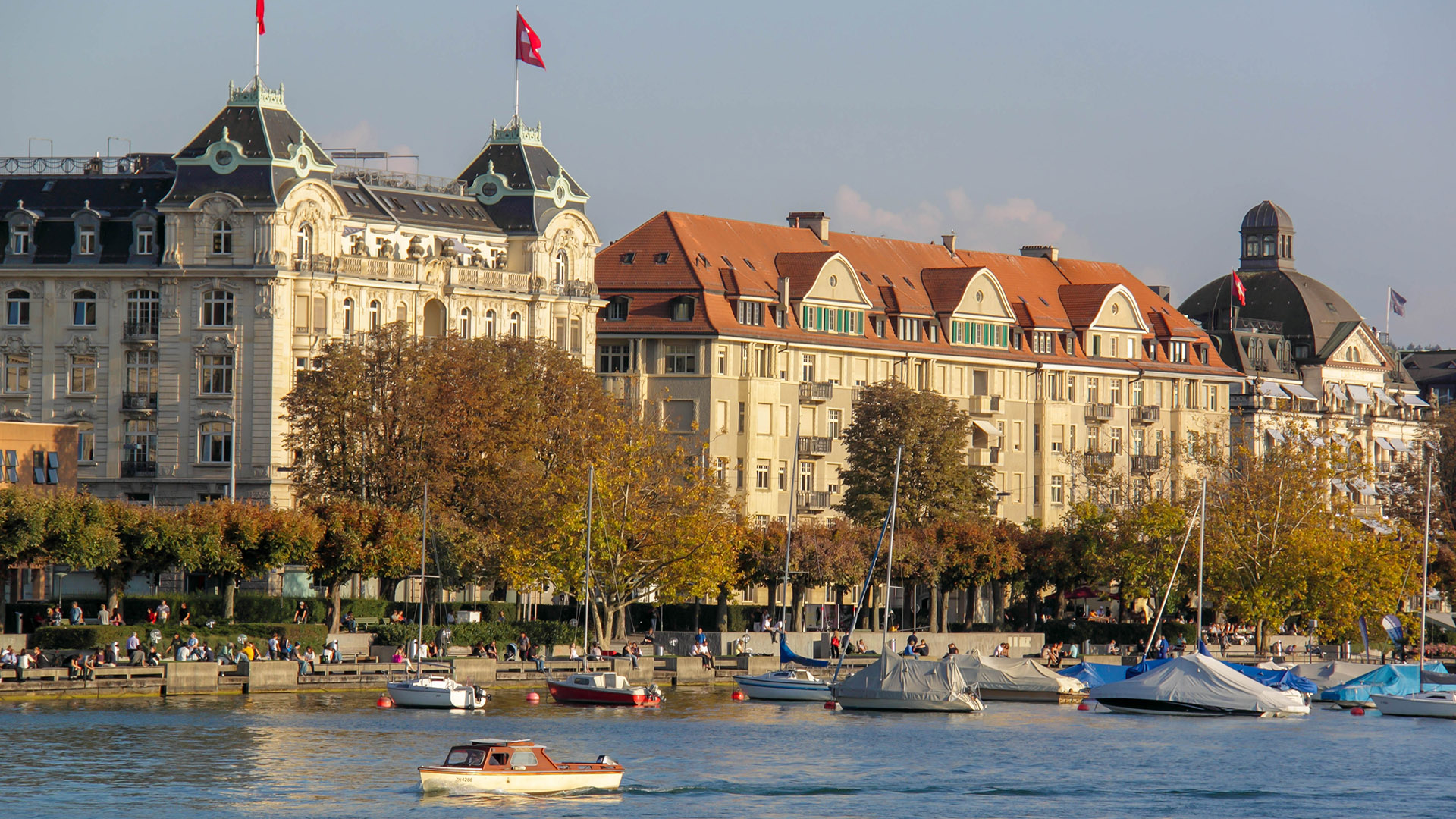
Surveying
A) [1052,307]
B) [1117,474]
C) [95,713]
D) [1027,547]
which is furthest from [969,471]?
[95,713]

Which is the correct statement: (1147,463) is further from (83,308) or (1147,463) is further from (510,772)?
(510,772)

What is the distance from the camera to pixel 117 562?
98.6 metres

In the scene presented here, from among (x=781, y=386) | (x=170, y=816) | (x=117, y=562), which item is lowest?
(x=170, y=816)

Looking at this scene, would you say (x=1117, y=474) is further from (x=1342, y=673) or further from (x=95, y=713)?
(x=95, y=713)

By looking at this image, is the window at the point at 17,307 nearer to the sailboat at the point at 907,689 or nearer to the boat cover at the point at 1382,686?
the sailboat at the point at 907,689

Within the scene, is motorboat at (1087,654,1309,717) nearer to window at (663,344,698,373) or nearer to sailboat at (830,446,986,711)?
sailboat at (830,446,986,711)

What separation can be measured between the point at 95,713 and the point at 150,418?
41409mm

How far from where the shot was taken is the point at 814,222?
15950 cm

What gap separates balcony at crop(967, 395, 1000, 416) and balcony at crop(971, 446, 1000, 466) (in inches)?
118

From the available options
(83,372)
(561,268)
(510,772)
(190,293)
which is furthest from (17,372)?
(510,772)

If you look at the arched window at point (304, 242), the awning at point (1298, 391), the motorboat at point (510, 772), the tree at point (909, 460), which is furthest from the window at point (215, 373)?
the awning at point (1298, 391)

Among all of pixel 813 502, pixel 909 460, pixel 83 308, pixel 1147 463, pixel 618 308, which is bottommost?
pixel 813 502

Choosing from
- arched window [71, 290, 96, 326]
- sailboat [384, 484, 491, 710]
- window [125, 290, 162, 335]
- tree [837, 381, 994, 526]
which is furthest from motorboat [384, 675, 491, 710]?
arched window [71, 290, 96, 326]

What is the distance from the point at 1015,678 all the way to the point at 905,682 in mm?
10034
